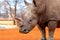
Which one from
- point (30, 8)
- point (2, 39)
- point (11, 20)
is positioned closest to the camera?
point (30, 8)

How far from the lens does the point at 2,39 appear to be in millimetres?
613

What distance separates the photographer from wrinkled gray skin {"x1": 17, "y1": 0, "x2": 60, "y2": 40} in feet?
1.39

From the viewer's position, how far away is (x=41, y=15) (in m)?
0.45

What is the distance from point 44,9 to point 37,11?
0.07ft

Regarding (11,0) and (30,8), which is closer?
(30,8)

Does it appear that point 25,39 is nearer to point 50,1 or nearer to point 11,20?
A: point 50,1

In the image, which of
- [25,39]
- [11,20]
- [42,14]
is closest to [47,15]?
[42,14]

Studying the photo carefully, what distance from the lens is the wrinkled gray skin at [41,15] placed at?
0.42 m

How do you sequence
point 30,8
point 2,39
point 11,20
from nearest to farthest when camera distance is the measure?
point 30,8 < point 2,39 < point 11,20

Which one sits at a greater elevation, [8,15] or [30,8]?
[30,8]

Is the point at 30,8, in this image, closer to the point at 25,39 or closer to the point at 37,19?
the point at 37,19

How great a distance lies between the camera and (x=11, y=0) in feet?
4.23

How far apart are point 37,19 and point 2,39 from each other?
22 centimetres


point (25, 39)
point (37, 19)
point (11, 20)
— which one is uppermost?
point (37, 19)
